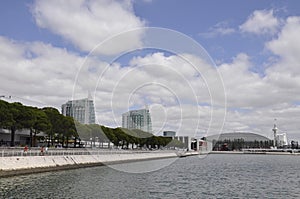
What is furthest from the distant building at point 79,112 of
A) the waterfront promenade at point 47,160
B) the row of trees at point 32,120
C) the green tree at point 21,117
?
the green tree at point 21,117

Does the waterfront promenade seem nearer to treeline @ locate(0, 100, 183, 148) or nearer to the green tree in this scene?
treeline @ locate(0, 100, 183, 148)

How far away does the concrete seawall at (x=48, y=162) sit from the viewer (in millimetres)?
47969

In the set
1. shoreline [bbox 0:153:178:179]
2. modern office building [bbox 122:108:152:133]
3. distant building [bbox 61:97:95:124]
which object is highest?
distant building [bbox 61:97:95:124]

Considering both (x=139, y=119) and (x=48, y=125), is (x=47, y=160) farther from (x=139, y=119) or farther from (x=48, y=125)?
(x=48, y=125)

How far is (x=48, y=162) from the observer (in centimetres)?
5900

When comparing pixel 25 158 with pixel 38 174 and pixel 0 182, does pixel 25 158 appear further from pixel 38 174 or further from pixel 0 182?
pixel 0 182

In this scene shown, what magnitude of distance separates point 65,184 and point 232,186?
Answer: 21809mm

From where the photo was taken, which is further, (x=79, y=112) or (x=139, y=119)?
(x=79, y=112)

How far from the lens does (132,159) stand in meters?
104

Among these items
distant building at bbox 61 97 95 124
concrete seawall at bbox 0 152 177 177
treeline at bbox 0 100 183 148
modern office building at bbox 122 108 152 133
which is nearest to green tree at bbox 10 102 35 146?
treeline at bbox 0 100 183 148

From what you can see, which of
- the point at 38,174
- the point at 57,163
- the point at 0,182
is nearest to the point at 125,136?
the point at 57,163

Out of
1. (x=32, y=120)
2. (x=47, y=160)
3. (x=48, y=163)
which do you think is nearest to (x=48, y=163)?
(x=48, y=163)

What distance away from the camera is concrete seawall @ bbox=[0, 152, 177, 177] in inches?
1889

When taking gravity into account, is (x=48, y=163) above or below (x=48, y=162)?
below
